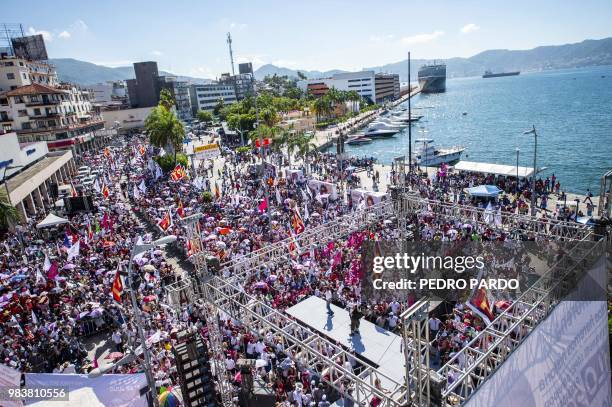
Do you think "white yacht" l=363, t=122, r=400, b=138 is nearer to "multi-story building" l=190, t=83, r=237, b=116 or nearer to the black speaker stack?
"multi-story building" l=190, t=83, r=237, b=116

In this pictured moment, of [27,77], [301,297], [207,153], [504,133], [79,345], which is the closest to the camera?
[79,345]

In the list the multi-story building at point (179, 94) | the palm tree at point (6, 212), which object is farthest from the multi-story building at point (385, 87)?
the palm tree at point (6, 212)

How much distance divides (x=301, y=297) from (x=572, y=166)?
4853cm

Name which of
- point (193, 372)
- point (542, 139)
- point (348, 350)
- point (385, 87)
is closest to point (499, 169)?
point (348, 350)

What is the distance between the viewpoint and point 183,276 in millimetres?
20797

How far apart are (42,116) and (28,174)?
26576 mm

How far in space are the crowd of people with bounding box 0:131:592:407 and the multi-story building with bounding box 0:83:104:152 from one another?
3765cm

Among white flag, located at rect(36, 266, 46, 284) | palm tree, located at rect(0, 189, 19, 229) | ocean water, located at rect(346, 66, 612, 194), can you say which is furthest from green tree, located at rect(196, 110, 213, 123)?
white flag, located at rect(36, 266, 46, 284)

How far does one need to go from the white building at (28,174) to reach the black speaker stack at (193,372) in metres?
30.3

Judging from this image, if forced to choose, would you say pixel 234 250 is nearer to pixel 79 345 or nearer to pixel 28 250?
pixel 79 345

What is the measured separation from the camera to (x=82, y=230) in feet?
92.4

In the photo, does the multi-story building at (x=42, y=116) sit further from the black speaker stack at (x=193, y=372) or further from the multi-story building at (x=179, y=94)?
the black speaker stack at (x=193, y=372)

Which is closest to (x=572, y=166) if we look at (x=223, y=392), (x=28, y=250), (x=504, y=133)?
(x=504, y=133)

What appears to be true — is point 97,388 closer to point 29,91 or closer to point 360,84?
point 29,91
